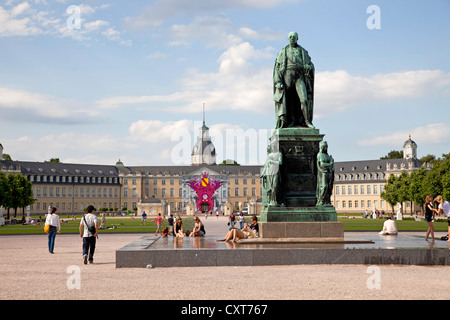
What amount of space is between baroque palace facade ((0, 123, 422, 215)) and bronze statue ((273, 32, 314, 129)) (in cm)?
11229

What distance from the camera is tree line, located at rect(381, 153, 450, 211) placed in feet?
241

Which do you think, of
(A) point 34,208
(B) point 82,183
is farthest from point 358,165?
(A) point 34,208

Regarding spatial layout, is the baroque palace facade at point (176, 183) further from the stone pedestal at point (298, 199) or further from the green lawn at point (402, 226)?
the stone pedestal at point (298, 199)

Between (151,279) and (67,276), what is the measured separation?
2870 mm

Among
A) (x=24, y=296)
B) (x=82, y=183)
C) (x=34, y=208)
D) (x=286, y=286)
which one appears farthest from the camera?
(x=82, y=183)

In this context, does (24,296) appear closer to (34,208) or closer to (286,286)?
(286,286)

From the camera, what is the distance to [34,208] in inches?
5723

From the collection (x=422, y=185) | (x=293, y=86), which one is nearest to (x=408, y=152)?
(x=422, y=185)

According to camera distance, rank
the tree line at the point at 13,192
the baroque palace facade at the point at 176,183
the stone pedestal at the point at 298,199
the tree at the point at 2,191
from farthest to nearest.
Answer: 1. the baroque palace facade at the point at 176,183
2. the tree line at the point at 13,192
3. the tree at the point at 2,191
4. the stone pedestal at the point at 298,199

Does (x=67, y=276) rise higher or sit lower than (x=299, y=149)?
lower

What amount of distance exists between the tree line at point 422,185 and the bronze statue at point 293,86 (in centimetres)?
5565

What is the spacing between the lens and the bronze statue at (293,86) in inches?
715

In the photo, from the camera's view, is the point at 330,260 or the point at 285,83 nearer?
the point at 330,260

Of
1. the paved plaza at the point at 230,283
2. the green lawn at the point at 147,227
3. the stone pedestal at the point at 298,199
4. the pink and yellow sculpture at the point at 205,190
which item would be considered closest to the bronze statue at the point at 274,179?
the stone pedestal at the point at 298,199
